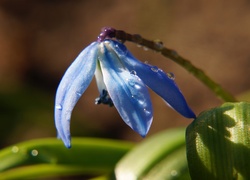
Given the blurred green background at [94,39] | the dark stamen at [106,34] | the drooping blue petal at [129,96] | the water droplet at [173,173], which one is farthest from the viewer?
the blurred green background at [94,39]

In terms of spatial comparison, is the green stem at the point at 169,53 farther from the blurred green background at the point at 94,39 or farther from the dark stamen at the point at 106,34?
the blurred green background at the point at 94,39

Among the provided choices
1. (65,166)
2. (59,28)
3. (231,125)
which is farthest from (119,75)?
(59,28)

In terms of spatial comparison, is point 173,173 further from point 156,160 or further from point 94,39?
point 94,39

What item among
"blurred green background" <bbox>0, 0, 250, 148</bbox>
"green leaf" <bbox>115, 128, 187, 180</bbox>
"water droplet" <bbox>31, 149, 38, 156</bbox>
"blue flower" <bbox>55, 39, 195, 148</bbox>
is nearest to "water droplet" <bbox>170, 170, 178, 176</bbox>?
"green leaf" <bbox>115, 128, 187, 180</bbox>

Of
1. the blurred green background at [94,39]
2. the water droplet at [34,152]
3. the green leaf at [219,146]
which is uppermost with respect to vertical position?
the blurred green background at [94,39]

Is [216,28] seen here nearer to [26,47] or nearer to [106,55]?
[26,47]

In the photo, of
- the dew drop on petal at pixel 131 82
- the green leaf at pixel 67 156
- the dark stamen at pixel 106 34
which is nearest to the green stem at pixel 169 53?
the dark stamen at pixel 106 34
